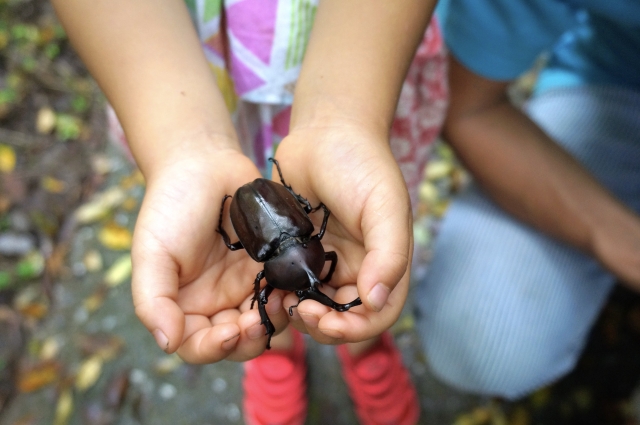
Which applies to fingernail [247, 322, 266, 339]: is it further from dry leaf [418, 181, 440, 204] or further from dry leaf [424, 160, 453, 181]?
dry leaf [424, 160, 453, 181]

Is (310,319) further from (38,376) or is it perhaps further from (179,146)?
(38,376)

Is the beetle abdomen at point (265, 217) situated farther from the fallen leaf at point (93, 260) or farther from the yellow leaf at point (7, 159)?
the yellow leaf at point (7, 159)

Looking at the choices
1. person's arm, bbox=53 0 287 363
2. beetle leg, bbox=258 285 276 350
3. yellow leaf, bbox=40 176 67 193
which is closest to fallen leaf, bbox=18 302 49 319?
yellow leaf, bbox=40 176 67 193

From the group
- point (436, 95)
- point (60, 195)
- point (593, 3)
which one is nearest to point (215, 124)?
point (436, 95)

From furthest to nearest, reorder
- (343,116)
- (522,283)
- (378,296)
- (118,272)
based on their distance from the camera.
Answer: (118,272) → (522,283) → (343,116) → (378,296)

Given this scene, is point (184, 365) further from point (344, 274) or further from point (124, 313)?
point (344, 274)

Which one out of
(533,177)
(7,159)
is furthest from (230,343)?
(7,159)
